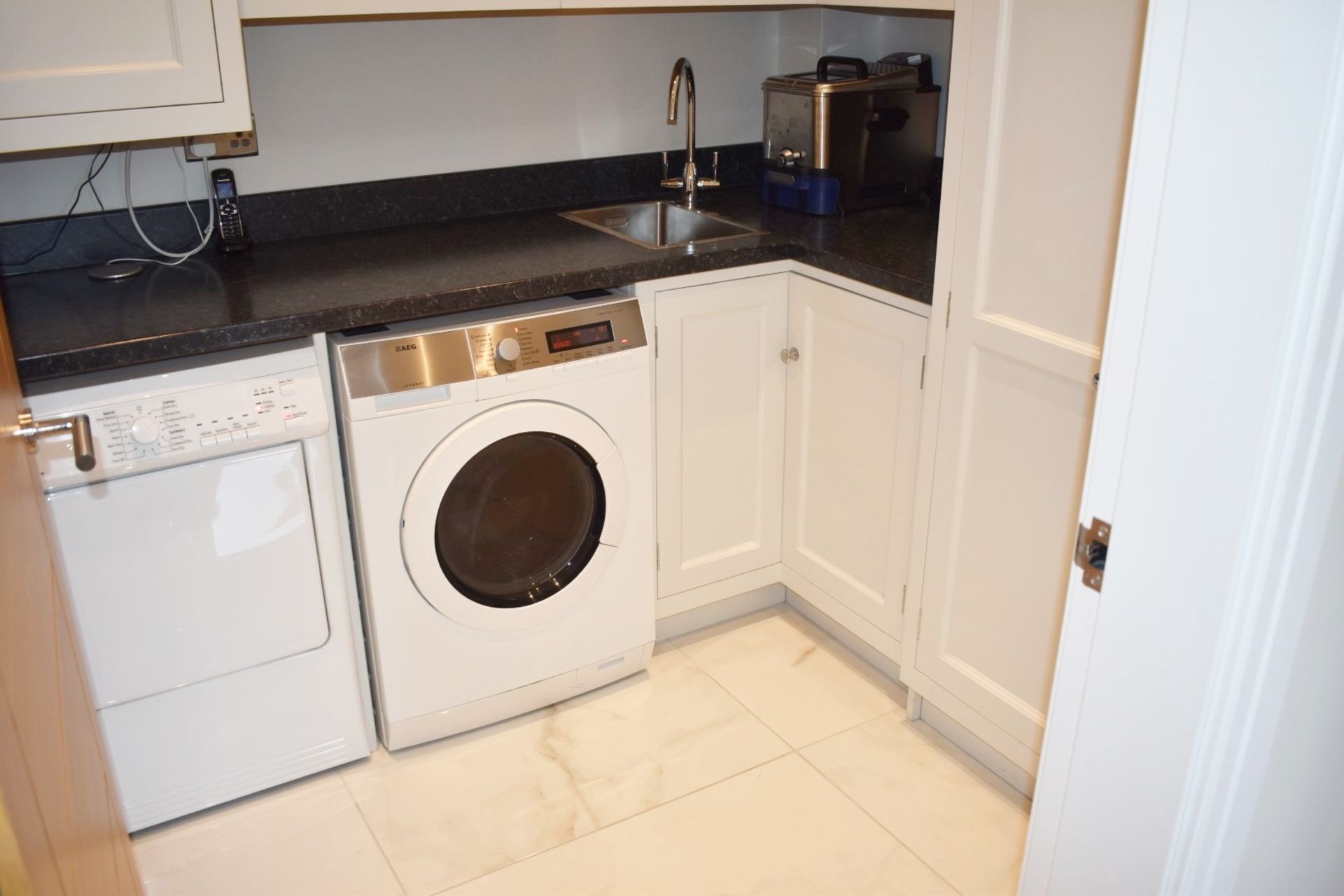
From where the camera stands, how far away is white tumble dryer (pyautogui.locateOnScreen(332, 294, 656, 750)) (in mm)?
2004

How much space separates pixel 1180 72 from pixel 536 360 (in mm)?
1437

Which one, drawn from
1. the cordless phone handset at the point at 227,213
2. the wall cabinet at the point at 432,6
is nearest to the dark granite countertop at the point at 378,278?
the cordless phone handset at the point at 227,213

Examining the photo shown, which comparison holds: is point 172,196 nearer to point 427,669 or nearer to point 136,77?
point 136,77

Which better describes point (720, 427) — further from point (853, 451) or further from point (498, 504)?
point (498, 504)

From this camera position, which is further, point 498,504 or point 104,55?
point 498,504

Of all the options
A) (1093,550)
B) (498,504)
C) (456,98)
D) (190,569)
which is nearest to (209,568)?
(190,569)

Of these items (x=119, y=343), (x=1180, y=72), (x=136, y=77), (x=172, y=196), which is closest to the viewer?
(x=1180, y=72)

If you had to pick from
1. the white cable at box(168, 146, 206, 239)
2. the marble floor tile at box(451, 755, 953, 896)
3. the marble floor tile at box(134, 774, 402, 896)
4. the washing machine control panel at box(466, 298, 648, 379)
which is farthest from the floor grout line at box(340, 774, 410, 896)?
the white cable at box(168, 146, 206, 239)

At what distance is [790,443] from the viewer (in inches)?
99.4

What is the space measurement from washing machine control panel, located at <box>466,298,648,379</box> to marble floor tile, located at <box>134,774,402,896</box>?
2.94ft

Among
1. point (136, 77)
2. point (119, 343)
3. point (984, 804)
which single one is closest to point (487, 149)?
point (136, 77)

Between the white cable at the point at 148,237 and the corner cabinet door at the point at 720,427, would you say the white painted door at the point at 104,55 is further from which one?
the corner cabinet door at the point at 720,427

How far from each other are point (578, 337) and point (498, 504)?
0.37 metres

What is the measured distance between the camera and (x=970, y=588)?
208 centimetres
